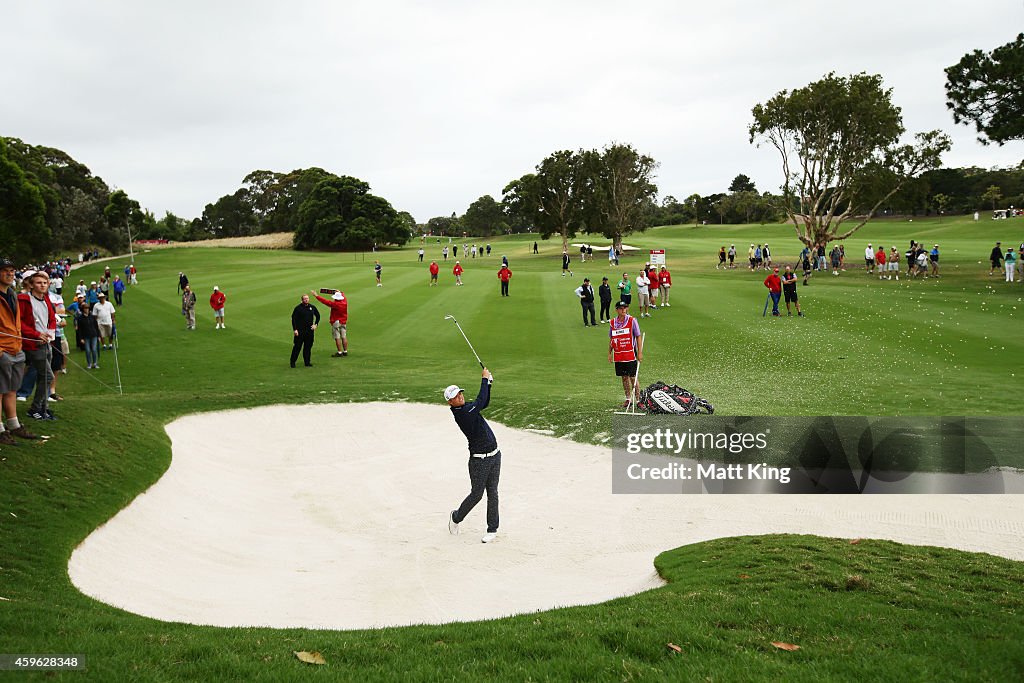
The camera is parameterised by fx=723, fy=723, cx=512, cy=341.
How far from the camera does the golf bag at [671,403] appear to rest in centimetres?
1492

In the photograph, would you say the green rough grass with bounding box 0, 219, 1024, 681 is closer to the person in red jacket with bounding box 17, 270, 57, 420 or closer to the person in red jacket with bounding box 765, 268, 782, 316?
the person in red jacket with bounding box 17, 270, 57, 420

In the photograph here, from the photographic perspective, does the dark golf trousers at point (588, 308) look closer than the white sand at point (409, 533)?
No

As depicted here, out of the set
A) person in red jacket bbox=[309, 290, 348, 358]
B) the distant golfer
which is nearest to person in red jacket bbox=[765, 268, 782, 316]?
person in red jacket bbox=[309, 290, 348, 358]

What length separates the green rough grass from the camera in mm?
5586

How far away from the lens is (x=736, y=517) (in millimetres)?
10633

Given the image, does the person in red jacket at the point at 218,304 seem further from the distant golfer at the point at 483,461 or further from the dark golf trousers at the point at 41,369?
the distant golfer at the point at 483,461

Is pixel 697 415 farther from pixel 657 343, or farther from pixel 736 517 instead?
pixel 657 343

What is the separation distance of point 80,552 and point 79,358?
71.7ft

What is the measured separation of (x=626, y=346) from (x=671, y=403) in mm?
1698

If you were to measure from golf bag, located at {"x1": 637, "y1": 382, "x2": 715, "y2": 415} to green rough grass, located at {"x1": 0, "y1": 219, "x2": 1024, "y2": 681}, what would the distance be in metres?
1.39

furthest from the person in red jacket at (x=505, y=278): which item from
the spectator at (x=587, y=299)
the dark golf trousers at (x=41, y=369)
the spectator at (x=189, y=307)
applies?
the dark golf trousers at (x=41, y=369)

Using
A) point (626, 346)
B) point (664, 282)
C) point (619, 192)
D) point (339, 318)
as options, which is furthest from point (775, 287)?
point (619, 192)
